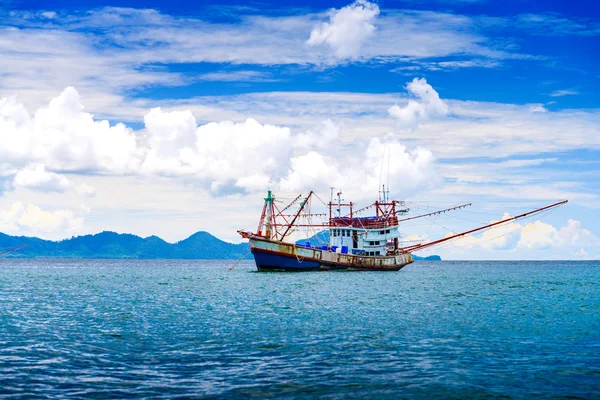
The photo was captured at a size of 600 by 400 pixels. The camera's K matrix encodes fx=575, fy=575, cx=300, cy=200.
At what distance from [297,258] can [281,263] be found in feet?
9.78

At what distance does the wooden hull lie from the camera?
3625 inches

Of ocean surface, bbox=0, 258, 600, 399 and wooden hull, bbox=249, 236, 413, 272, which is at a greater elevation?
wooden hull, bbox=249, 236, 413, 272

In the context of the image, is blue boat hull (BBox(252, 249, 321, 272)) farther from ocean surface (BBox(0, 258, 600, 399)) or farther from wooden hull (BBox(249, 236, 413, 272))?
ocean surface (BBox(0, 258, 600, 399))

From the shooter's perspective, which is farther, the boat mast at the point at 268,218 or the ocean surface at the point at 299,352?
the boat mast at the point at 268,218

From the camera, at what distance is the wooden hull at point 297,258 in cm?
9207

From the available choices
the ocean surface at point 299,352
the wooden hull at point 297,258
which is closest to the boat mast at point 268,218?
the wooden hull at point 297,258

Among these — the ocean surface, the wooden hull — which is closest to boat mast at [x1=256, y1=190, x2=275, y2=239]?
the wooden hull

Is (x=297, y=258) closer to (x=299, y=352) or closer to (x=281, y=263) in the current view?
(x=281, y=263)

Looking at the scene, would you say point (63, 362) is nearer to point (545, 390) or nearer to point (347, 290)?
point (545, 390)

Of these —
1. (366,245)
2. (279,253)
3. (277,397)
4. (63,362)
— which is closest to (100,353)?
(63,362)

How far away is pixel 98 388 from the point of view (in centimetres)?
1750

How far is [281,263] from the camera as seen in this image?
94312 mm

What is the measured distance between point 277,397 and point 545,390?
8.28 m

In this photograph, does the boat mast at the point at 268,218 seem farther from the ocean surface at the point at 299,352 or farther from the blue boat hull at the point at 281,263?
the ocean surface at the point at 299,352
